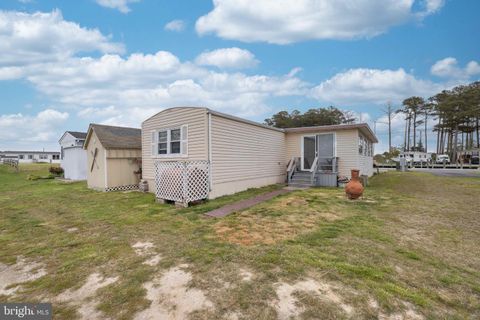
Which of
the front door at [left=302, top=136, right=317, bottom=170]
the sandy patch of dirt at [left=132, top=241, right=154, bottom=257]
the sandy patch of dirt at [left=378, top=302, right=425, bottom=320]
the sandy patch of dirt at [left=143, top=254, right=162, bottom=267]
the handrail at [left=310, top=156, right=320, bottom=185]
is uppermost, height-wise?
the front door at [left=302, top=136, right=317, bottom=170]

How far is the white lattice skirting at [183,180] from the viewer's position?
7.77 meters

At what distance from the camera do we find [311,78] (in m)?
19.3

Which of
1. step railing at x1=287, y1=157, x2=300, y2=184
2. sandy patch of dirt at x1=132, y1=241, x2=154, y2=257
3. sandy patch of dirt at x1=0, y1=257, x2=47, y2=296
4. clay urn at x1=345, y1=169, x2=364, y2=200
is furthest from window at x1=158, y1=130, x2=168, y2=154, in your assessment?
clay urn at x1=345, y1=169, x2=364, y2=200

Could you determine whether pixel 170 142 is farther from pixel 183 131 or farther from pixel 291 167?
pixel 291 167

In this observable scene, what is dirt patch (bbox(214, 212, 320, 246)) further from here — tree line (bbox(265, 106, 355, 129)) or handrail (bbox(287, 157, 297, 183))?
tree line (bbox(265, 106, 355, 129))

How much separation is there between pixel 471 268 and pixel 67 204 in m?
10.6

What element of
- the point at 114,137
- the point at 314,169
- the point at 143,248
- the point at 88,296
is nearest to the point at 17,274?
the point at 88,296

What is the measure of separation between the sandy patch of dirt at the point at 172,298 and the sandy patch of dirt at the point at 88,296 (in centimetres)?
48

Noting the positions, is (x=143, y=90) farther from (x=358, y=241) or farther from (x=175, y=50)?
(x=358, y=241)

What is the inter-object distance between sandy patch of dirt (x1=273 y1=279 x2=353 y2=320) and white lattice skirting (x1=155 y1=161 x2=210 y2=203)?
5402 mm

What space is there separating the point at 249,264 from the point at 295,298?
0.98 metres

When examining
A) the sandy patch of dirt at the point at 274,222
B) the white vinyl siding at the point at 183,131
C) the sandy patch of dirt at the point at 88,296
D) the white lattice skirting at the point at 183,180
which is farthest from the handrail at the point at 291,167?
the sandy patch of dirt at the point at 88,296

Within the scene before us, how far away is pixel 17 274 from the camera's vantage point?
336 cm

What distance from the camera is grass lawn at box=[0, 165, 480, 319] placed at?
2.50m
